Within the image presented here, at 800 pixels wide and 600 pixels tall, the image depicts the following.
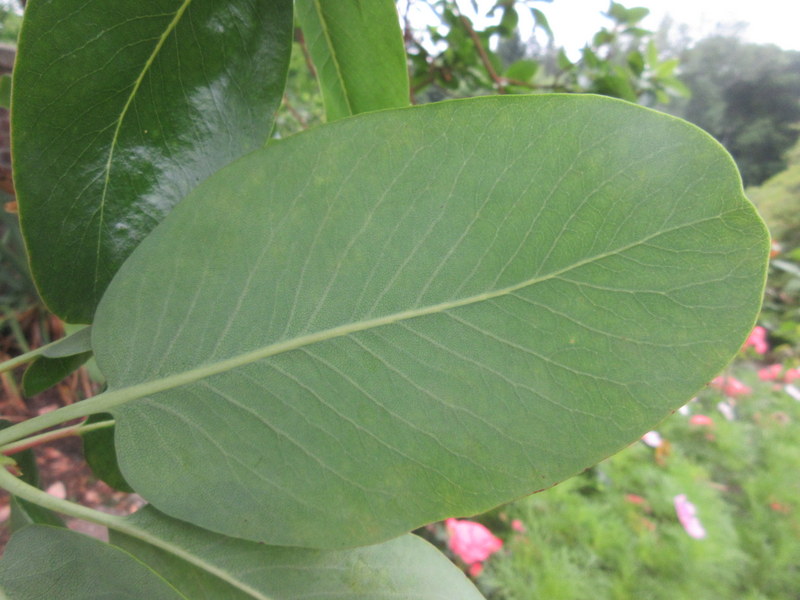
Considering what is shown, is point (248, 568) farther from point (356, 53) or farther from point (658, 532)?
point (658, 532)

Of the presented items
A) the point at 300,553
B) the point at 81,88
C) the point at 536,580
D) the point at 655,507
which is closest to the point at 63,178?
the point at 81,88

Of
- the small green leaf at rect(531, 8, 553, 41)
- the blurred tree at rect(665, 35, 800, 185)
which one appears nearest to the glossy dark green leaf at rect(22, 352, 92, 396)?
the small green leaf at rect(531, 8, 553, 41)

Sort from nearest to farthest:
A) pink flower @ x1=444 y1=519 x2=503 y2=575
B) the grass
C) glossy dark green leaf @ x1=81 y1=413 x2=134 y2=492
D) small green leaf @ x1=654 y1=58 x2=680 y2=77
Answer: glossy dark green leaf @ x1=81 y1=413 x2=134 y2=492
pink flower @ x1=444 y1=519 x2=503 y2=575
small green leaf @ x1=654 y1=58 x2=680 y2=77
the grass

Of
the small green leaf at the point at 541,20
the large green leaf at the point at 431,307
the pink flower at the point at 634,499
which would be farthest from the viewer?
the pink flower at the point at 634,499

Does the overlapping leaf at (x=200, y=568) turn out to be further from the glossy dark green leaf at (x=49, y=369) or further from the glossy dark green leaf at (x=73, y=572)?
the glossy dark green leaf at (x=49, y=369)

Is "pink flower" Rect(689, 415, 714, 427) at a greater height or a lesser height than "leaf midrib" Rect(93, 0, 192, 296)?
lesser

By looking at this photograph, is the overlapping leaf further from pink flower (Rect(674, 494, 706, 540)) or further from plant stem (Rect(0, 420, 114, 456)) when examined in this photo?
pink flower (Rect(674, 494, 706, 540))

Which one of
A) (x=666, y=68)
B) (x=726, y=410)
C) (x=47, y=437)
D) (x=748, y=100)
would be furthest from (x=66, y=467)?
(x=748, y=100)

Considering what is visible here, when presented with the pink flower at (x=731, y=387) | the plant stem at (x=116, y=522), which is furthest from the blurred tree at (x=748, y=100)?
the plant stem at (x=116, y=522)
